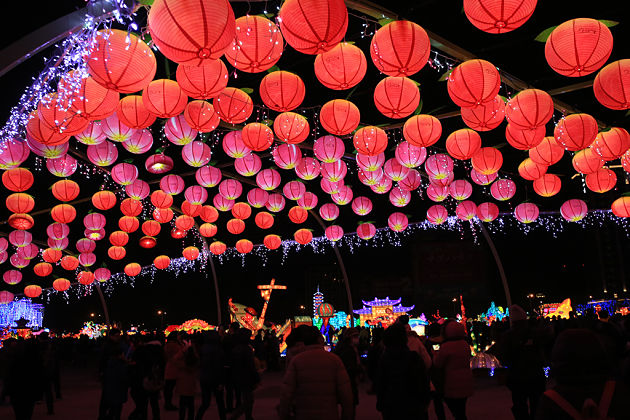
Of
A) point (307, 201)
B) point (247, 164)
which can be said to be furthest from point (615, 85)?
point (307, 201)

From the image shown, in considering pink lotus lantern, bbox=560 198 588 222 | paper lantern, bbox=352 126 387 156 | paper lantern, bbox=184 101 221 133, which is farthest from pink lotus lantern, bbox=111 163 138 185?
pink lotus lantern, bbox=560 198 588 222

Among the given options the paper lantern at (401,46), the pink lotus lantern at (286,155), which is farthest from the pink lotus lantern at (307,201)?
the paper lantern at (401,46)

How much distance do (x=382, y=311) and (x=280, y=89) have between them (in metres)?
14.9

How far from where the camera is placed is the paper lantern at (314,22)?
434 cm

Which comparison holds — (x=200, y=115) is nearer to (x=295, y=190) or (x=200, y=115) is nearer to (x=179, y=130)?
(x=179, y=130)

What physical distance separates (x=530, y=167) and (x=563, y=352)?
837 cm

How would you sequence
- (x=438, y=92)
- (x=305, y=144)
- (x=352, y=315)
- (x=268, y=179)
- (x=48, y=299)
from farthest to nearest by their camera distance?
(x=48, y=299) → (x=352, y=315) → (x=305, y=144) → (x=438, y=92) → (x=268, y=179)

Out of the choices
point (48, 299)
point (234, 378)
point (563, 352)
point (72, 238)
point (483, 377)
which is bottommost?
point (483, 377)

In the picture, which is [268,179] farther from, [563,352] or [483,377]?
[563,352]

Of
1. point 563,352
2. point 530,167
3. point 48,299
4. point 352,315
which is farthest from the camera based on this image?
→ point 48,299

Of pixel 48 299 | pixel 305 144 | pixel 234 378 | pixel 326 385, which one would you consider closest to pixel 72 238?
pixel 48 299

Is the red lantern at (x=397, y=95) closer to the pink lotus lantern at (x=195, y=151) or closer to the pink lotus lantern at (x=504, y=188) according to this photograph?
the pink lotus lantern at (x=195, y=151)

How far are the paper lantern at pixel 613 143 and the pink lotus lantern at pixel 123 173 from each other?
314 inches

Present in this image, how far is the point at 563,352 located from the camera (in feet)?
5.75
